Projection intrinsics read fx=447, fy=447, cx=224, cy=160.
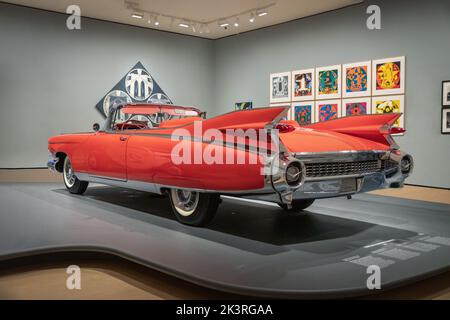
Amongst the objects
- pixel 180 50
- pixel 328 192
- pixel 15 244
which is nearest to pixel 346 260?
pixel 328 192

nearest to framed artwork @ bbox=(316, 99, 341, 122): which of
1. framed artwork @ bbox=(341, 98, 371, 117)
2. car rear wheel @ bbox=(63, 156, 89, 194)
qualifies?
framed artwork @ bbox=(341, 98, 371, 117)

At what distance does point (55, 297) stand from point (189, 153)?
1504mm

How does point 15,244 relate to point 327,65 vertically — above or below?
below

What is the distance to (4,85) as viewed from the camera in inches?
340

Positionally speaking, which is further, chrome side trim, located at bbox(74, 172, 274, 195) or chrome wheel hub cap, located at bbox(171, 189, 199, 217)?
chrome wheel hub cap, located at bbox(171, 189, 199, 217)

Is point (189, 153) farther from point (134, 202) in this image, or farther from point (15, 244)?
point (134, 202)

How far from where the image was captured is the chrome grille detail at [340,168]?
326 cm

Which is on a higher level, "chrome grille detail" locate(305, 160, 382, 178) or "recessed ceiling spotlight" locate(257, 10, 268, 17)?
"recessed ceiling spotlight" locate(257, 10, 268, 17)

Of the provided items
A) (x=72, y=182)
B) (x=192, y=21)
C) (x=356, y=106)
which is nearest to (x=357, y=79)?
(x=356, y=106)

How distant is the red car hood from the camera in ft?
10.9

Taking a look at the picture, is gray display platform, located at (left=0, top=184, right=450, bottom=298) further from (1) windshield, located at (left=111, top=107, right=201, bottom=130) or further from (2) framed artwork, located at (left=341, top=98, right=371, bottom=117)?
(2) framed artwork, located at (left=341, top=98, right=371, bottom=117)

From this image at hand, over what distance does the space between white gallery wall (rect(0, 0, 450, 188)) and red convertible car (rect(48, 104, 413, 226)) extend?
145 inches

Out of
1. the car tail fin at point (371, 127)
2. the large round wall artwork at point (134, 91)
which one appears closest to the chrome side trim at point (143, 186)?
the car tail fin at point (371, 127)

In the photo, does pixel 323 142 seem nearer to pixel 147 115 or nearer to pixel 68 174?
pixel 147 115
